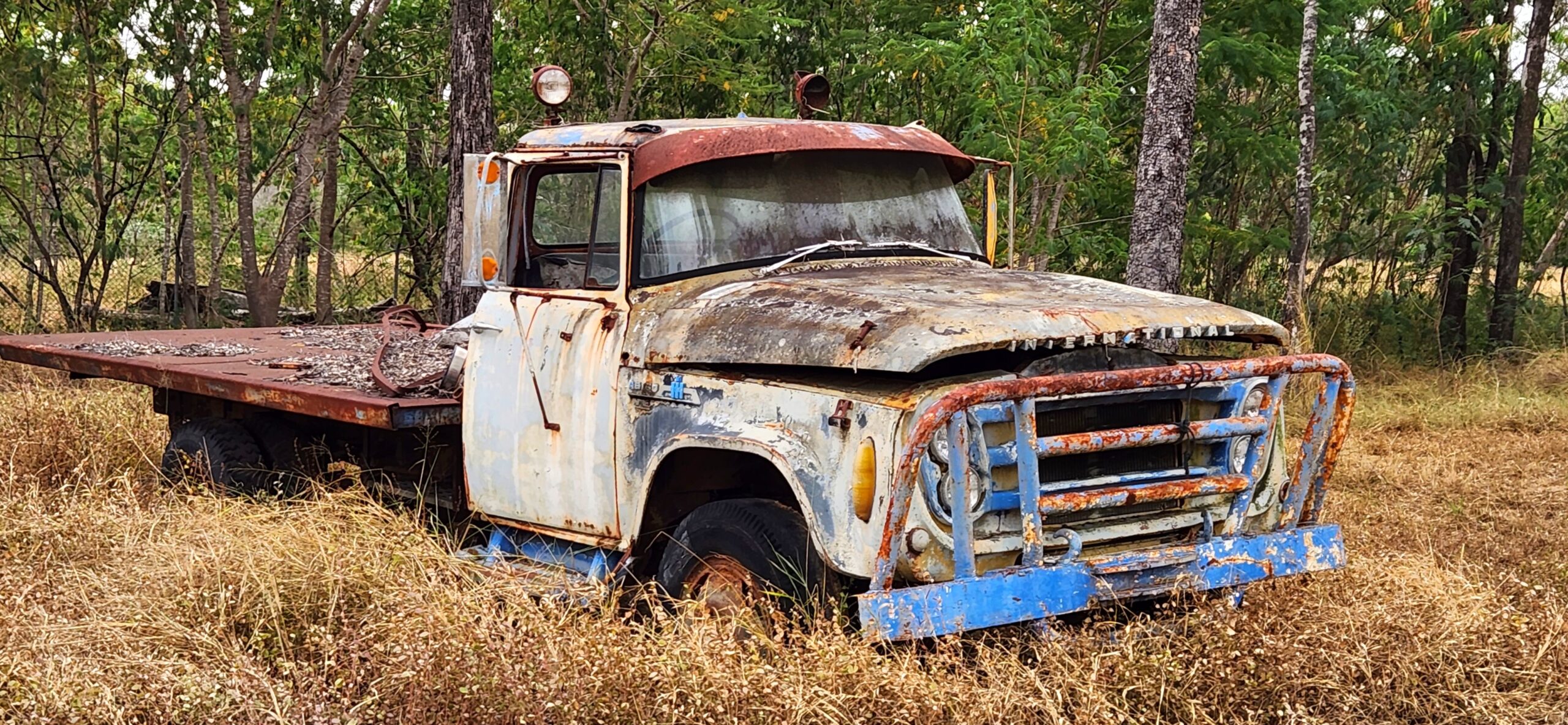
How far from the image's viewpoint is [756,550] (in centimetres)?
466

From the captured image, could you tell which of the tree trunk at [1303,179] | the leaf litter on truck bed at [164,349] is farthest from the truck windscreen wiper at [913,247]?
the tree trunk at [1303,179]

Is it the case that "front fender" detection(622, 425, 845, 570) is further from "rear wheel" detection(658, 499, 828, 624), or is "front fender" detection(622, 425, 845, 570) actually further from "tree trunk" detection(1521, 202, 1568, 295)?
"tree trunk" detection(1521, 202, 1568, 295)

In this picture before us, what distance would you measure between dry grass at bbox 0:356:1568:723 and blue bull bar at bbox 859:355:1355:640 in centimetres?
14

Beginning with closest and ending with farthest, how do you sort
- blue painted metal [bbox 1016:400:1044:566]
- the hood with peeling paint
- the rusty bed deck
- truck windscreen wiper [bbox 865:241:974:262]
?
blue painted metal [bbox 1016:400:1044:566], the hood with peeling paint, truck windscreen wiper [bbox 865:241:974:262], the rusty bed deck

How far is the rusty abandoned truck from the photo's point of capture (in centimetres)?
427

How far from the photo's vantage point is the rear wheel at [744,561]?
4.54 m

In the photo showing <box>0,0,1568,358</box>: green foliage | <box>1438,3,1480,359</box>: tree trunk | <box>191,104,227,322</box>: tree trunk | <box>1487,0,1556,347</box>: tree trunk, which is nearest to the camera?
<box>0,0,1568,358</box>: green foliage

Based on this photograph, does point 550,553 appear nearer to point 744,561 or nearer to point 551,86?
point 744,561

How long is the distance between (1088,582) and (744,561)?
42.3 inches

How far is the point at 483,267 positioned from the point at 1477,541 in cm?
465

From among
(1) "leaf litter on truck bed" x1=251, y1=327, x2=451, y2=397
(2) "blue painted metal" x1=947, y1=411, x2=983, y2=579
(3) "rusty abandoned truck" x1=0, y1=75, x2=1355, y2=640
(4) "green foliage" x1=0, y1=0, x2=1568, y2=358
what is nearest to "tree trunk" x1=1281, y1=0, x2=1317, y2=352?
(4) "green foliage" x1=0, y1=0, x2=1568, y2=358

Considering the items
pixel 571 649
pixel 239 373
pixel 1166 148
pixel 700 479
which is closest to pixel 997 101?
pixel 1166 148

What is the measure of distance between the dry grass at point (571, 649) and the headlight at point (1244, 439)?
1.55 feet

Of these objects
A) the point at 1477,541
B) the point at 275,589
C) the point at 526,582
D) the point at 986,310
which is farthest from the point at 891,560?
the point at 1477,541
